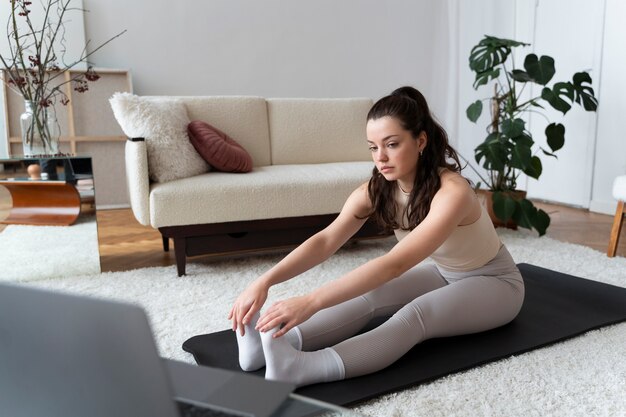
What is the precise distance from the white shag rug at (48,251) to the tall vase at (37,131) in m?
0.38

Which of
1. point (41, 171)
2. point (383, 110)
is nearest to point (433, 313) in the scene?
point (383, 110)

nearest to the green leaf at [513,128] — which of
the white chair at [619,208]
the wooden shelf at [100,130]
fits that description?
the white chair at [619,208]

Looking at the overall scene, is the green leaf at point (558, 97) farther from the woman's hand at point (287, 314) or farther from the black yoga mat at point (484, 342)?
the woman's hand at point (287, 314)

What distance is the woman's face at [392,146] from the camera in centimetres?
146

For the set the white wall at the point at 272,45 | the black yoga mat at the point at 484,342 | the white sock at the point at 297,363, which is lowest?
the black yoga mat at the point at 484,342

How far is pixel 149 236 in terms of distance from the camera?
3.36 meters

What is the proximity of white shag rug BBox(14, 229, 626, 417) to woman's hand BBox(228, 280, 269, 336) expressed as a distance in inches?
13.8

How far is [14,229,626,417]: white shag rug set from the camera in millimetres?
1332

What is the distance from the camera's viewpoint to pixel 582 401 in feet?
4.44

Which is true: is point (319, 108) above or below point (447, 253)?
above

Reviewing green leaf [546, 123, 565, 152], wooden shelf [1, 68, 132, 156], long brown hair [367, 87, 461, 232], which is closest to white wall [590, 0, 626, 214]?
green leaf [546, 123, 565, 152]

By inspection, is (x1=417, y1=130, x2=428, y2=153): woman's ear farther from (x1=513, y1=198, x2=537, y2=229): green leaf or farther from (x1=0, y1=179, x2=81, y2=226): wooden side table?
(x1=513, y1=198, x2=537, y2=229): green leaf

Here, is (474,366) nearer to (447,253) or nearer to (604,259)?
(447,253)

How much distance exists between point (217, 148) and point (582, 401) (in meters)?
1.98
